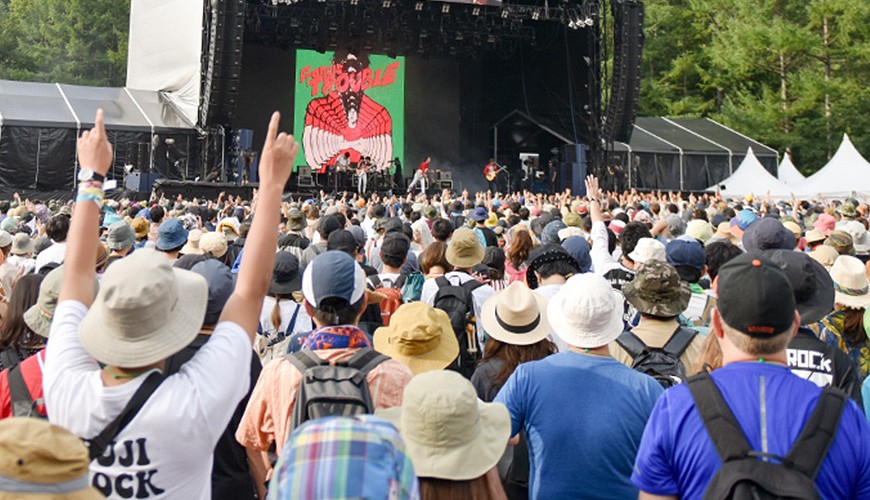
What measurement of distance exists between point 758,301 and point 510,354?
1.40 metres

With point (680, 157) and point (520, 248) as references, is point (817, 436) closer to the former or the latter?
point (520, 248)

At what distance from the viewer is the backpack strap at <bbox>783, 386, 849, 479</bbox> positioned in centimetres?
188

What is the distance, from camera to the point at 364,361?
2.57 metres

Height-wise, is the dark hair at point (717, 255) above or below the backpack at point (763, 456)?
above

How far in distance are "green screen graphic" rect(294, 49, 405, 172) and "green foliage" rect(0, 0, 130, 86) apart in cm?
2147

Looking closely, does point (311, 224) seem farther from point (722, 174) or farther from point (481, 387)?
point (722, 174)

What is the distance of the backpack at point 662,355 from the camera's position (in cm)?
318

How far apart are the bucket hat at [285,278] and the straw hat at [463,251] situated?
965mm

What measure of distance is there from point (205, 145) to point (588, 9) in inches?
385

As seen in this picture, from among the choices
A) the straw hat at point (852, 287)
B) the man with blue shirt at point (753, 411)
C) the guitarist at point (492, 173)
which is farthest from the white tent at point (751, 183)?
the man with blue shirt at point (753, 411)

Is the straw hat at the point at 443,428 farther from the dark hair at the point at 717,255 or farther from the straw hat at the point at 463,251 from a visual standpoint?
the dark hair at the point at 717,255

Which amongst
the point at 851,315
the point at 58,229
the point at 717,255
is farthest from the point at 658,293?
the point at 58,229

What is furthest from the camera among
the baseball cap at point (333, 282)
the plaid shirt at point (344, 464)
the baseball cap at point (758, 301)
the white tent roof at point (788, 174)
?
the white tent roof at point (788, 174)

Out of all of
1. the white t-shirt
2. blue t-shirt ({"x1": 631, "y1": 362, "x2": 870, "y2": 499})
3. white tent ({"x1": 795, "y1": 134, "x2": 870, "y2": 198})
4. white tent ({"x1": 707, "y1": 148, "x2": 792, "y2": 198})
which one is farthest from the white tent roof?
the white t-shirt
